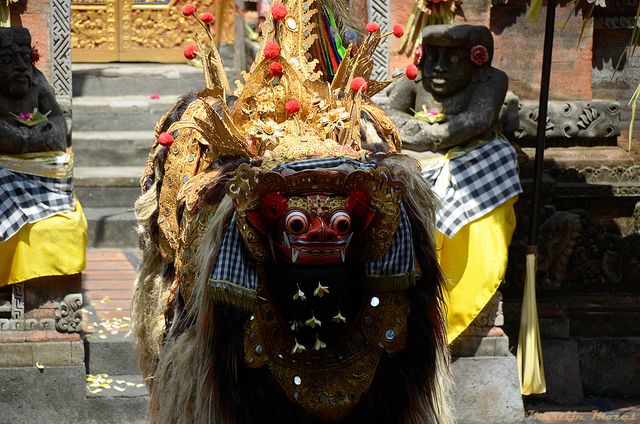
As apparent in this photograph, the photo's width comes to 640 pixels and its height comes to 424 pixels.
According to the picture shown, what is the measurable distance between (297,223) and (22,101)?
290cm

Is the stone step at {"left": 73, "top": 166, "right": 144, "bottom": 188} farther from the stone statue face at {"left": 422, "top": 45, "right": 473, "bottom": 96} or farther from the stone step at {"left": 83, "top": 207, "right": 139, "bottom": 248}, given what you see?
the stone statue face at {"left": 422, "top": 45, "right": 473, "bottom": 96}

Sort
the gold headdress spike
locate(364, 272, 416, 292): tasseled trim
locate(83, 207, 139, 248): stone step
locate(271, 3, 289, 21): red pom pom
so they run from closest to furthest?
locate(364, 272, 416, 292): tasseled trim < the gold headdress spike < locate(271, 3, 289, 21): red pom pom < locate(83, 207, 139, 248): stone step

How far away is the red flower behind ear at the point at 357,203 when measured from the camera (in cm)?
225

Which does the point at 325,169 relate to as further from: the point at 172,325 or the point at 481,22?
the point at 481,22

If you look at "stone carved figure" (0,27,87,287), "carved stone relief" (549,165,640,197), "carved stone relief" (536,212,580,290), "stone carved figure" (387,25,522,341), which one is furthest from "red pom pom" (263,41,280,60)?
"carved stone relief" (549,165,640,197)

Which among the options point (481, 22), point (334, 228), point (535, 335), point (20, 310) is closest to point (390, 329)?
point (334, 228)

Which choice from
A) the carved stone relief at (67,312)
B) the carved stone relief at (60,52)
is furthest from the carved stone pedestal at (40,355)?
the carved stone relief at (60,52)

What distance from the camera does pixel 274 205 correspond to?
223cm

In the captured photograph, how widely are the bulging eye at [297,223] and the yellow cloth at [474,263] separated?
2.42 meters

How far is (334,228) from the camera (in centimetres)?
222

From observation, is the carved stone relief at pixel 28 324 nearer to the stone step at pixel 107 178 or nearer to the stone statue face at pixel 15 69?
the stone statue face at pixel 15 69

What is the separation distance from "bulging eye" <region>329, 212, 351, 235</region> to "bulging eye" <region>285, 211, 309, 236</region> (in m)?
0.08

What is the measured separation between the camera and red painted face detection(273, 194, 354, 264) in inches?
87.4

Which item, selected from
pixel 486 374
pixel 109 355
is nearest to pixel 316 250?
pixel 486 374
